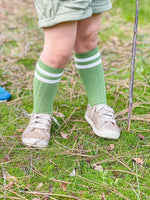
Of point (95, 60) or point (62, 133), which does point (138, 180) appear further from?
point (95, 60)

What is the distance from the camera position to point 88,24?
1.25m

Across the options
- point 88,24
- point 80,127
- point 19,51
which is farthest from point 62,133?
point 19,51

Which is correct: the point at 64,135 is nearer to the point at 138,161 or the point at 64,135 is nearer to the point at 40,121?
the point at 40,121

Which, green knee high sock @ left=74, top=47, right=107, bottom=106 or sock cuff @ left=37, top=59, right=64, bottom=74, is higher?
sock cuff @ left=37, top=59, right=64, bottom=74

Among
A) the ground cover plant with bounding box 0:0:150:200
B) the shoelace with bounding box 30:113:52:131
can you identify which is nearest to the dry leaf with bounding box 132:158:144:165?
the ground cover plant with bounding box 0:0:150:200

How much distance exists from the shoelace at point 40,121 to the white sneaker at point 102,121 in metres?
0.26

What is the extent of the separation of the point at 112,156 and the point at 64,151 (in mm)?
240

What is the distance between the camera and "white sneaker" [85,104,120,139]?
1338mm

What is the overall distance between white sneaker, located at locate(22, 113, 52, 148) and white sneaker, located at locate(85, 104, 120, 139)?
0.81ft

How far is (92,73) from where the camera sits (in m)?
1.43

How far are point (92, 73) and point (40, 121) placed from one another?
1.31 ft

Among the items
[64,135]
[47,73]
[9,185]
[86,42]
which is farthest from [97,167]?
[86,42]

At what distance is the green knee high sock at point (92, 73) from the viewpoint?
1.40 m

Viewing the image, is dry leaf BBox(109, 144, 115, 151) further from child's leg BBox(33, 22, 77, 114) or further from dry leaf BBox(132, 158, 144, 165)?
child's leg BBox(33, 22, 77, 114)
